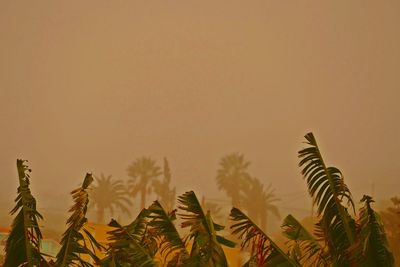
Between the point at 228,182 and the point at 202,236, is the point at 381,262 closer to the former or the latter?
the point at 202,236

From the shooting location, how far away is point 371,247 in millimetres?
5262

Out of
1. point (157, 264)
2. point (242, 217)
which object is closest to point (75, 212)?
point (157, 264)

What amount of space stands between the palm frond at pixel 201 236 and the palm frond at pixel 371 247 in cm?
144

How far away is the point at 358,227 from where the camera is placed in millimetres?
5590

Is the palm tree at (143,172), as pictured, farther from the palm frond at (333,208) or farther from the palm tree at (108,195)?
the palm frond at (333,208)

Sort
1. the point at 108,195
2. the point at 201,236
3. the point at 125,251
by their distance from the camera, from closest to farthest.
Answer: the point at 201,236 < the point at 125,251 < the point at 108,195

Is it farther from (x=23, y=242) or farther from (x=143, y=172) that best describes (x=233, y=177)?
(x=23, y=242)

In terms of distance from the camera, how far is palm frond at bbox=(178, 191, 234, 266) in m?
5.32

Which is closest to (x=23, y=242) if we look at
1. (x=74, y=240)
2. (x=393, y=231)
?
(x=74, y=240)

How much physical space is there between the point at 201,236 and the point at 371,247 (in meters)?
1.83

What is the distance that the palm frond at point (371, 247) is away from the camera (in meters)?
5.20

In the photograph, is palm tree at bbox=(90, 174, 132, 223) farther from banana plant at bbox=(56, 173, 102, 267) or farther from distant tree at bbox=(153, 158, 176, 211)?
banana plant at bbox=(56, 173, 102, 267)

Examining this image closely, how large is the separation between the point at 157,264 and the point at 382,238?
2.58 m

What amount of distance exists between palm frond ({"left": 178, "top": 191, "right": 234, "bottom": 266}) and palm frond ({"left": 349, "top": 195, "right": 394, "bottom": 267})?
1.44 m
